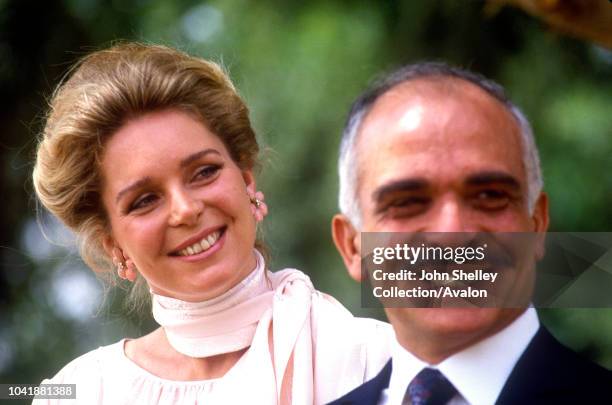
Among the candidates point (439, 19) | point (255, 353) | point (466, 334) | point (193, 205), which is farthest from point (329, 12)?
point (466, 334)

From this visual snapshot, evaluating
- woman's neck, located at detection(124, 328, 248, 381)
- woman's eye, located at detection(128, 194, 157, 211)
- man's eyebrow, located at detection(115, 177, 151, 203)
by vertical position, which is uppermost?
man's eyebrow, located at detection(115, 177, 151, 203)

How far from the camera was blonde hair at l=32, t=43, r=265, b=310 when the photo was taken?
4.08 feet

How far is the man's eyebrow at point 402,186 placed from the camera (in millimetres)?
957

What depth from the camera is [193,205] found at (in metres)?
1.20

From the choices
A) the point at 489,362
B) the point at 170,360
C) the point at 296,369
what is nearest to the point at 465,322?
the point at 489,362

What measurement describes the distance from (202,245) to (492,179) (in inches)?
16.8

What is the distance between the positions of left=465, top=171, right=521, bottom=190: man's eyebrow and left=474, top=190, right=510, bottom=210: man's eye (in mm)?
11

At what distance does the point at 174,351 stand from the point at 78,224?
22 centimetres

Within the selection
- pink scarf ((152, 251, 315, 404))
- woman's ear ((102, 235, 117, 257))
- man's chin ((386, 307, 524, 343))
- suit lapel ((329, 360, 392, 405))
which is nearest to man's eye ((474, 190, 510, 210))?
man's chin ((386, 307, 524, 343))

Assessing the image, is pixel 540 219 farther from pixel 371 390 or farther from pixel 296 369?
pixel 296 369

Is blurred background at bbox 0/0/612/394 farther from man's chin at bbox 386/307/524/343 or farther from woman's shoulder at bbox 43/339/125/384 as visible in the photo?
man's chin at bbox 386/307/524/343

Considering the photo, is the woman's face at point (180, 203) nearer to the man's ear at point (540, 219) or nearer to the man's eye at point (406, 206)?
the man's eye at point (406, 206)

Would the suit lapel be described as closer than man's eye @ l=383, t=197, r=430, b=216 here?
No

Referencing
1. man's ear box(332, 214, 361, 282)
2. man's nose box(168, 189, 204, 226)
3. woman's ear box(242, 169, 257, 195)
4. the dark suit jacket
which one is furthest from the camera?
woman's ear box(242, 169, 257, 195)
